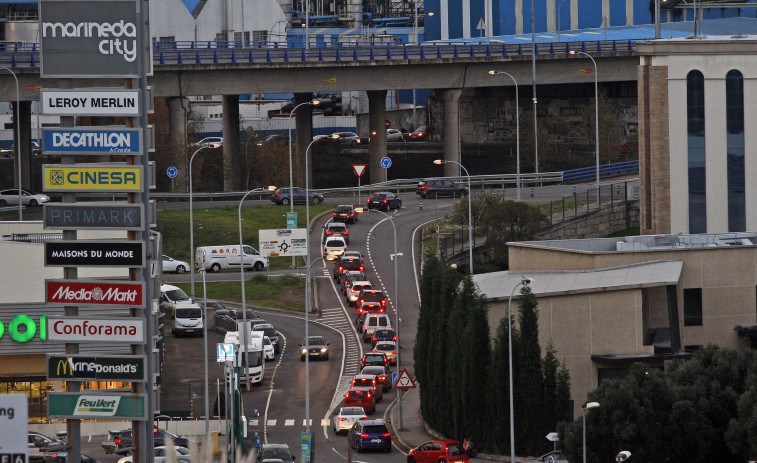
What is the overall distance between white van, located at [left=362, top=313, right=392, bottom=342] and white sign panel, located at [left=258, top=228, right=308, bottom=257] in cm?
951

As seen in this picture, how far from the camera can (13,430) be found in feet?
60.5

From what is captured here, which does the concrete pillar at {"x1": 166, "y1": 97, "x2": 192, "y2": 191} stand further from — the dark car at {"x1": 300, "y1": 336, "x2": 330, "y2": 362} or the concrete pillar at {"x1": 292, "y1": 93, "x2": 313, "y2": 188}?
the dark car at {"x1": 300, "y1": 336, "x2": 330, "y2": 362}

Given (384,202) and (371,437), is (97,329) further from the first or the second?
(384,202)

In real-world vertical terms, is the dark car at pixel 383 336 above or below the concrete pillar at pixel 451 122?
below

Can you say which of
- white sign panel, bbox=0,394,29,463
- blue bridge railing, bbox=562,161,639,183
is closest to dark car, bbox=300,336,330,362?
blue bridge railing, bbox=562,161,639,183

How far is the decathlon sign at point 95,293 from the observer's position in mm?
34719

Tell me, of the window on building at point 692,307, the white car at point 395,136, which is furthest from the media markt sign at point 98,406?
the white car at point 395,136

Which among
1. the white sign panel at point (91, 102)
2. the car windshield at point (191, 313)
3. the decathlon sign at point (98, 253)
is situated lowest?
the car windshield at point (191, 313)

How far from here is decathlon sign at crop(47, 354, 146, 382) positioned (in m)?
34.4

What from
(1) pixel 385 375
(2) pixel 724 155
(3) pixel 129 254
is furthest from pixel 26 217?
(3) pixel 129 254

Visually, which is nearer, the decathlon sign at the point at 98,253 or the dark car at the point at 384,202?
the decathlon sign at the point at 98,253

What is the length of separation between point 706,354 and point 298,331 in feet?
98.2

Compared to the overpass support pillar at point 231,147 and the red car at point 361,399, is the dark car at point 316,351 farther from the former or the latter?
the overpass support pillar at point 231,147

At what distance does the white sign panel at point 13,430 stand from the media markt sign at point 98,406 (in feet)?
50.7
